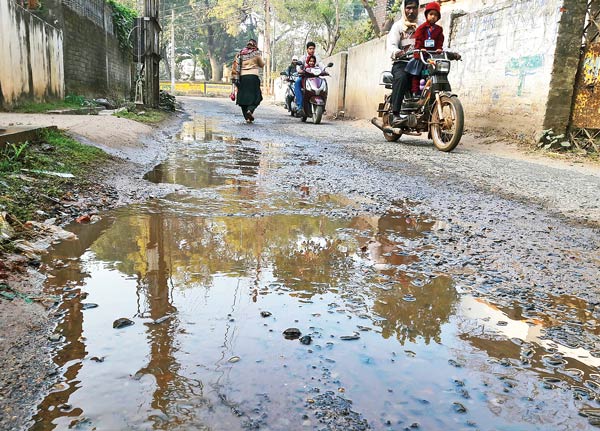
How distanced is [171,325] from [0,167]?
210cm

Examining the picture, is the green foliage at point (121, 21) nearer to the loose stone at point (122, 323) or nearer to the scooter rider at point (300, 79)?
the scooter rider at point (300, 79)

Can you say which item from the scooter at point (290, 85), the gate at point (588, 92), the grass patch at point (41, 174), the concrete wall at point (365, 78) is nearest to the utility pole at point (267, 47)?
the concrete wall at point (365, 78)

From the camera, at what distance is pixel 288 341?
1.36 metres

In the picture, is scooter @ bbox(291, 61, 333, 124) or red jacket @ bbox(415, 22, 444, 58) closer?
red jacket @ bbox(415, 22, 444, 58)

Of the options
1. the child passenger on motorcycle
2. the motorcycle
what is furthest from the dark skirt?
the child passenger on motorcycle

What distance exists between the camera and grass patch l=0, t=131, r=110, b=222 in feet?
8.07

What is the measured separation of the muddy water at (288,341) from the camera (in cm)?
106

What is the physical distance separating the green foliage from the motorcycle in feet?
36.7

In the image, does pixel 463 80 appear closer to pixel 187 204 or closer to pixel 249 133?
pixel 249 133

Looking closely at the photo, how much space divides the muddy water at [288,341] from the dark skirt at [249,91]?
8.05 m

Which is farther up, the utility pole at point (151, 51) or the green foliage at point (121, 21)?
the green foliage at point (121, 21)

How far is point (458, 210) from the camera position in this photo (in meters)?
2.98

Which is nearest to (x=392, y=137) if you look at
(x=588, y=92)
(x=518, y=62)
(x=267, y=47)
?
(x=518, y=62)

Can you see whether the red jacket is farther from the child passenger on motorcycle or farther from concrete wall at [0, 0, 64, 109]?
concrete wall at [0, 0, 64, 109]
